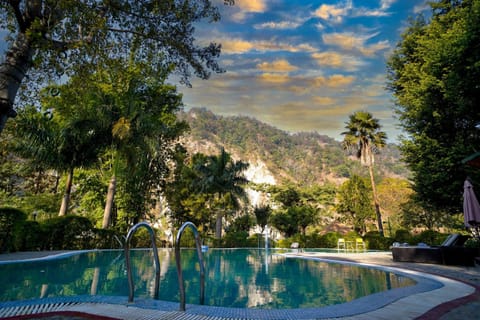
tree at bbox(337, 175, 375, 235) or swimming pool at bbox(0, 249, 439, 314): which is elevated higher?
tree at bbox(337, 175, 375, 235)

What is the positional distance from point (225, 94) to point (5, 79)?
5505cm

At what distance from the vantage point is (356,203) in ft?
102

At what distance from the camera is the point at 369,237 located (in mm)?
21531

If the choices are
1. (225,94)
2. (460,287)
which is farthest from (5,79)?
(225,94)

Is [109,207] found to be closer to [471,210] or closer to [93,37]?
[93,37]

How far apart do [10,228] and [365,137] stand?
1119 inches

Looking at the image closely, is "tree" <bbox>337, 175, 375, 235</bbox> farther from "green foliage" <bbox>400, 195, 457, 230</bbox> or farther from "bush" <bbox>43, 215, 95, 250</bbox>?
"bush" <bbox>43, 215, 95, 250</bbox>

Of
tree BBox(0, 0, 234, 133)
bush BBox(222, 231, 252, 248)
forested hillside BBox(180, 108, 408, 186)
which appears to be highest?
forested hillside BBox(180, 108, 408, 186)

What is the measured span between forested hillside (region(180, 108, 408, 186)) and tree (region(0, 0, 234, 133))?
80147 millimetres

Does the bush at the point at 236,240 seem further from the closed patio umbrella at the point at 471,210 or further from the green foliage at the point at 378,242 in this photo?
the closed patio umbrella at the point at 471,210

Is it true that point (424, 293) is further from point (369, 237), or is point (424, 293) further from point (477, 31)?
point (369, 237)

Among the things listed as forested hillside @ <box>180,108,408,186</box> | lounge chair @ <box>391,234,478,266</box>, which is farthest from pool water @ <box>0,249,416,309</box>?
forested hillside @ <box>180,108,408,186</box>

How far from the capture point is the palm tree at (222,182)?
1112 inches

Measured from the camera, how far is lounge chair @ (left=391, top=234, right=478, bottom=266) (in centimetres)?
A: 981
